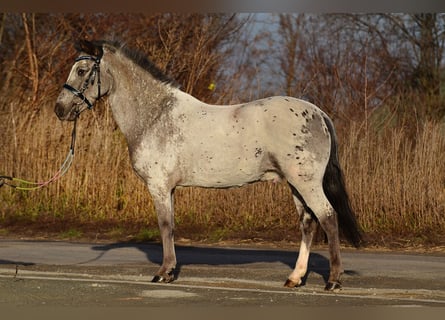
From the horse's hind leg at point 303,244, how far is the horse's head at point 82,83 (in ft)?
9.52

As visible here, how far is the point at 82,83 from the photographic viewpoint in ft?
40.6

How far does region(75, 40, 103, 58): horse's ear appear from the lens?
1228 centimetres

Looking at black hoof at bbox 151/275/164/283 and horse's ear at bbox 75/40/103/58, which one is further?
horse's ear at bbox 75/40/103/58

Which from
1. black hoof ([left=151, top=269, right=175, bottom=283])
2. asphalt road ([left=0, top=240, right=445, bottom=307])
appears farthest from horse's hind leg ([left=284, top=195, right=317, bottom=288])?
black hoof ([left=151, top=269, right=175, bottom=283])

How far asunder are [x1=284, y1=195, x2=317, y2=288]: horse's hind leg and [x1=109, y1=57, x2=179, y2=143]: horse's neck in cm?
207

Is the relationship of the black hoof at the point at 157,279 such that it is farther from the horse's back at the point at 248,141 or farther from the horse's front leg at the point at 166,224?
the horse's back at the point at 248,141

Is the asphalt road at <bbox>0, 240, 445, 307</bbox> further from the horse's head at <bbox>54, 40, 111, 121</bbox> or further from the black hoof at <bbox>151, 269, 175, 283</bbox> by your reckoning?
the horse's head at <bbox>54, 40, 111, 121</bbox>

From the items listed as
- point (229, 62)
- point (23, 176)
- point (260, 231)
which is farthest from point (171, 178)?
→ point (229, 62)

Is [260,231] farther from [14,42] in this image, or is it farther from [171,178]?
[14,42]

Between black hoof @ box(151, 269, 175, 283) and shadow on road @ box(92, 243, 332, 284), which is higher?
shadow on road @ box(92, 243, 332, 284)

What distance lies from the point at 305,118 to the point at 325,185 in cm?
94

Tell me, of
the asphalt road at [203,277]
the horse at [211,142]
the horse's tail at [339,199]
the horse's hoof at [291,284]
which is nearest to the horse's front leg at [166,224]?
the horse at [211,142]

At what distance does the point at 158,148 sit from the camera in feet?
39.2

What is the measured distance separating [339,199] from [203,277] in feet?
6.34
